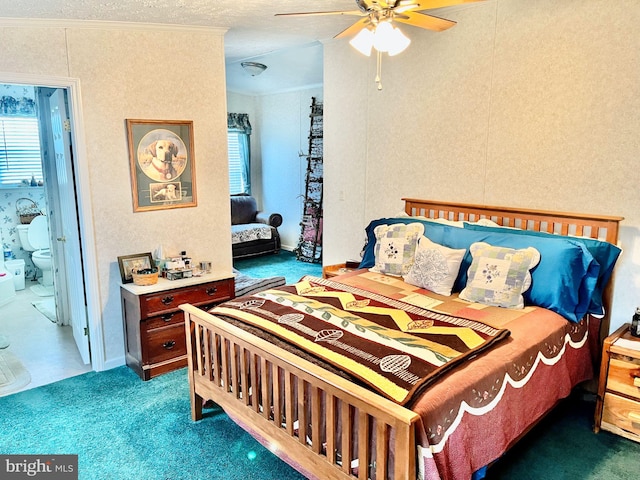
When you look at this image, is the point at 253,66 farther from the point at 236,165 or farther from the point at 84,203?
the point at 84,203

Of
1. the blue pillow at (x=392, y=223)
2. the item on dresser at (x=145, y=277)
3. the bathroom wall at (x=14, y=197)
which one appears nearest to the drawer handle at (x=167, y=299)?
the item on dresser at (x=145, y=277)

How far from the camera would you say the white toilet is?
5.40 metres

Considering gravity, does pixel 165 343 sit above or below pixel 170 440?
above

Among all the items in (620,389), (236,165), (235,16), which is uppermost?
(235,16)

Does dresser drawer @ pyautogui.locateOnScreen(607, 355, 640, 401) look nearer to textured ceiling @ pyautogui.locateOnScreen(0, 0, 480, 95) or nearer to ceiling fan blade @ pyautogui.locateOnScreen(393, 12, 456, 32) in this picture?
ceiling fan blade @ pyautogui.locateOnScreen(393, 12, 456, 32)

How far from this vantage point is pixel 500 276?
8.85 feet

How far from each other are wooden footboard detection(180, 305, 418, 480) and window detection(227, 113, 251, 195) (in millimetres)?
5341

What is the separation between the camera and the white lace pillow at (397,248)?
10.8ft

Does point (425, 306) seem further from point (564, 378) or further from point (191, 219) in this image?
point (191, 219)

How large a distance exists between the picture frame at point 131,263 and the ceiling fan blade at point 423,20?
95.2 inches

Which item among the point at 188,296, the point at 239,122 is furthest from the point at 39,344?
the point at 239,122

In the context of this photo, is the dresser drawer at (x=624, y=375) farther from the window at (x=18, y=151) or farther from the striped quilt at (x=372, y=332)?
the window at (x=18, y=151)

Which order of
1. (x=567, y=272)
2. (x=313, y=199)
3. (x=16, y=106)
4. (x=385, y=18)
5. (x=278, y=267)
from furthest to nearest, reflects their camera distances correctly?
(x=313, y=199) < (x=278, y=267) < (x=16, y=106) < (x=567, y=272) < (x=385, y=18)

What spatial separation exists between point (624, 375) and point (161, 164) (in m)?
3.34
